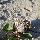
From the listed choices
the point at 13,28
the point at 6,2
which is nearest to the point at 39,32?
the point at 13,28

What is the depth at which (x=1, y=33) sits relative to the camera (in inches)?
110

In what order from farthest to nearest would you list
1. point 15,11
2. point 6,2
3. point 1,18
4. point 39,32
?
1. point 6,2
2. point 15,11
3. point 1,18
4. point 39,32

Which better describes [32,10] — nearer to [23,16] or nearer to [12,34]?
[23,16]

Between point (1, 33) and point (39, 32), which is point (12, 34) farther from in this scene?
point (39, 32)

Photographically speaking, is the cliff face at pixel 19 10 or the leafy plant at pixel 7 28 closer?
the leafy plant at pixel 7 28

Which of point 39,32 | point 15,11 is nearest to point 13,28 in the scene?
point 39,32

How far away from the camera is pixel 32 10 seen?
351 cm

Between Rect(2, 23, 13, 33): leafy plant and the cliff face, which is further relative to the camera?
the cliff face

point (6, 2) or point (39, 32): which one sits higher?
point (6, 2)

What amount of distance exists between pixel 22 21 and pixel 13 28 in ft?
0.89

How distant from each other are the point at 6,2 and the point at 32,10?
54cm

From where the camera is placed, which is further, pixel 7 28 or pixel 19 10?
pixel 19 10

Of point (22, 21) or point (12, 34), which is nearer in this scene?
point (12, 34)

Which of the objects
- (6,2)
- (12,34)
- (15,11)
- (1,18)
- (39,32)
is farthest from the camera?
(6,2)
